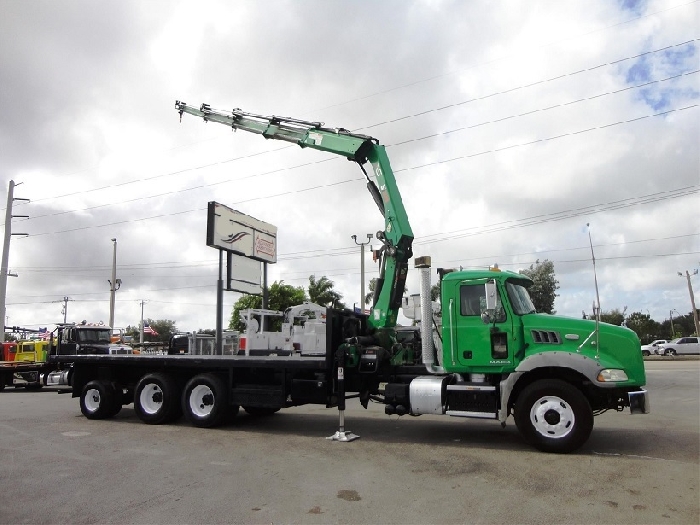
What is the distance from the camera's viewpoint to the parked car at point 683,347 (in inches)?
A: 1778

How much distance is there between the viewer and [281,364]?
33.6 ft

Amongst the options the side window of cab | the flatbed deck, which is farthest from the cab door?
the flatbed deck

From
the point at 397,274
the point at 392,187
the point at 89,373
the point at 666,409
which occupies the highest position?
the point at 392,187

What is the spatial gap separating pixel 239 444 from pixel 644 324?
73.8m

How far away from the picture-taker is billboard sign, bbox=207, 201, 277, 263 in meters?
20.4

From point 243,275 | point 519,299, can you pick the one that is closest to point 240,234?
point 243,275

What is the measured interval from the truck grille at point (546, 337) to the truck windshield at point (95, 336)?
18945 mm

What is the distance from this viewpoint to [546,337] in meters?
8.77

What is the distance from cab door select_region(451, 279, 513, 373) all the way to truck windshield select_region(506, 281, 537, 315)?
22 cm

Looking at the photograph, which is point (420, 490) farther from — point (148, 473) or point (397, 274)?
point (397, 274)

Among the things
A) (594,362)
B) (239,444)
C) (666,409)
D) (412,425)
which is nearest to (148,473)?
(239,444)

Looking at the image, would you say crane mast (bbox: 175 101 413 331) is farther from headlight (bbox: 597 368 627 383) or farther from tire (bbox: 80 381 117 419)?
tire (bbox: 80 381 117 419)

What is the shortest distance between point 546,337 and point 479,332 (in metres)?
1.05

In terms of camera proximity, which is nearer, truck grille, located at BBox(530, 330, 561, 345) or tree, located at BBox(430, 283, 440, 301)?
truck grille, located at BBox(530, 330, 561, 345)
